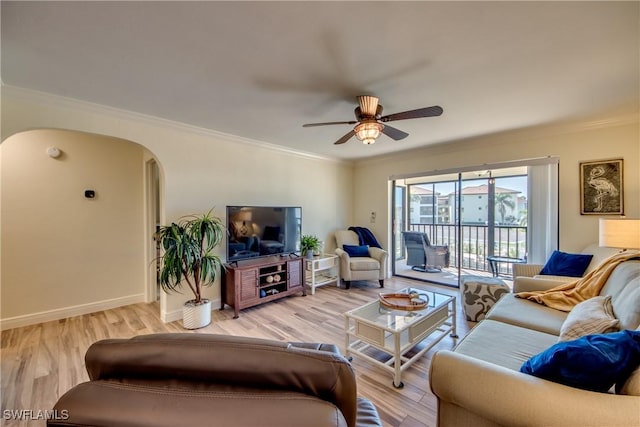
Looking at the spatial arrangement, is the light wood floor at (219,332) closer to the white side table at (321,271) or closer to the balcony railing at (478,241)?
the white side table at (321,271)

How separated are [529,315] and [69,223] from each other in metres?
4.84

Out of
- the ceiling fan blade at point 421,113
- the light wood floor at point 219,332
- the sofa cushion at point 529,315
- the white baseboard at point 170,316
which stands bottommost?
the light wood floor at point 219,332

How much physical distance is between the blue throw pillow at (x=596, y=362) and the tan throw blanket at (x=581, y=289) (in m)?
1.39

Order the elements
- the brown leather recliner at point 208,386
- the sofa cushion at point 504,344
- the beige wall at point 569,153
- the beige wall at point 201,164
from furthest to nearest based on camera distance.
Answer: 1. the beige wall at point 569,153
2. the beige wall at point 201,164
3. the sofa cushion at point 504,344
4. the brown leather recliner at point 208,386

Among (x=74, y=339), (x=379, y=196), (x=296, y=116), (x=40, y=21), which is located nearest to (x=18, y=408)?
(x=74, y=339)

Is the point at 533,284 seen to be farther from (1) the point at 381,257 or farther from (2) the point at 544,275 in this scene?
(1) the point at 381,257

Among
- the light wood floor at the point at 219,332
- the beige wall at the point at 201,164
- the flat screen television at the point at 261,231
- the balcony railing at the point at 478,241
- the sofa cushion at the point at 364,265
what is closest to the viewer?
the light wood floor at the point at 219,332

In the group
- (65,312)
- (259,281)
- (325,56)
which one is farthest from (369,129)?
(65,312)

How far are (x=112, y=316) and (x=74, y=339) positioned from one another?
1.97 ft

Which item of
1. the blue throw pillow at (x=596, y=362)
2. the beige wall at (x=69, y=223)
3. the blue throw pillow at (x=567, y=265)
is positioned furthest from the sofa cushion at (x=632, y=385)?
the beige wall at (x=69, y=223)

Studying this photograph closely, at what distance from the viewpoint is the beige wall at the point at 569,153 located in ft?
9.52

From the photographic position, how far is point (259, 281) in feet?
11.2

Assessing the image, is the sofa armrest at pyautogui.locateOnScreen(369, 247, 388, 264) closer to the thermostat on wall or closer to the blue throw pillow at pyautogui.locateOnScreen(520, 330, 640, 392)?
the blue throw pillow at pyautogui.locateOnScreen(520, 330, 640, 392)

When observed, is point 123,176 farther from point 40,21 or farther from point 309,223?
point 309,223
